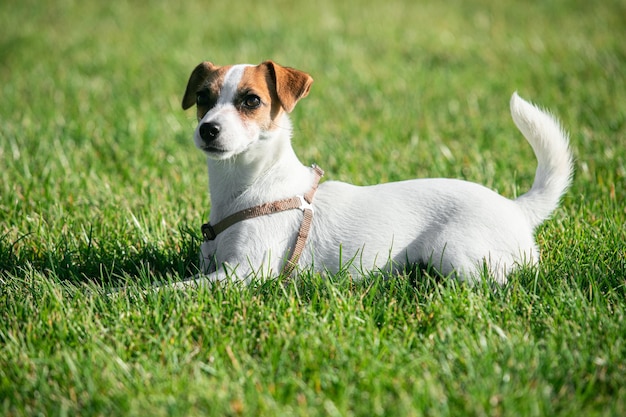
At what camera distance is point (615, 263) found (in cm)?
302

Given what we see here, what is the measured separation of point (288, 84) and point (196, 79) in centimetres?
49

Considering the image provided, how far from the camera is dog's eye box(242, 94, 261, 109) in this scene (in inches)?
114

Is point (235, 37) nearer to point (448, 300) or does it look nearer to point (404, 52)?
point (404, 52)

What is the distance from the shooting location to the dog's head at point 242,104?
2.77 meters

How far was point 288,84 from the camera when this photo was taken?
2.99m

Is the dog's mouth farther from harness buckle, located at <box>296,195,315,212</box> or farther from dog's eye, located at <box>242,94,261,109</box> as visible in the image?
harness buckle, located at <box>296,195,315,212</box>

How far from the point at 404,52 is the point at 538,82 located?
6.26ft

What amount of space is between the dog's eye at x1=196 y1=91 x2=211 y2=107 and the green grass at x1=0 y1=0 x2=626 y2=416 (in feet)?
2.48

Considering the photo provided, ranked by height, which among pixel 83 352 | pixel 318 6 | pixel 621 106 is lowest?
pixel 83 352

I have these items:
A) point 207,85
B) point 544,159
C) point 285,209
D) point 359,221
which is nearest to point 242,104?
Answer: point 207,85

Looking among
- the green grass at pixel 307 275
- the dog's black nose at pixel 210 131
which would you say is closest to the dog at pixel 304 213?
the dog's black nose at pixel 210 131

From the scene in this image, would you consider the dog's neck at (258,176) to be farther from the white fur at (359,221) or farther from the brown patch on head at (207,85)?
the brown patch on head at (207,85)

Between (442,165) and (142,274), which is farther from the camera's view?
(442,165)

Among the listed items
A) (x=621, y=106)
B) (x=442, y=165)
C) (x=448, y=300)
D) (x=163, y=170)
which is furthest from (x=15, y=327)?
(x=621, y=106)
